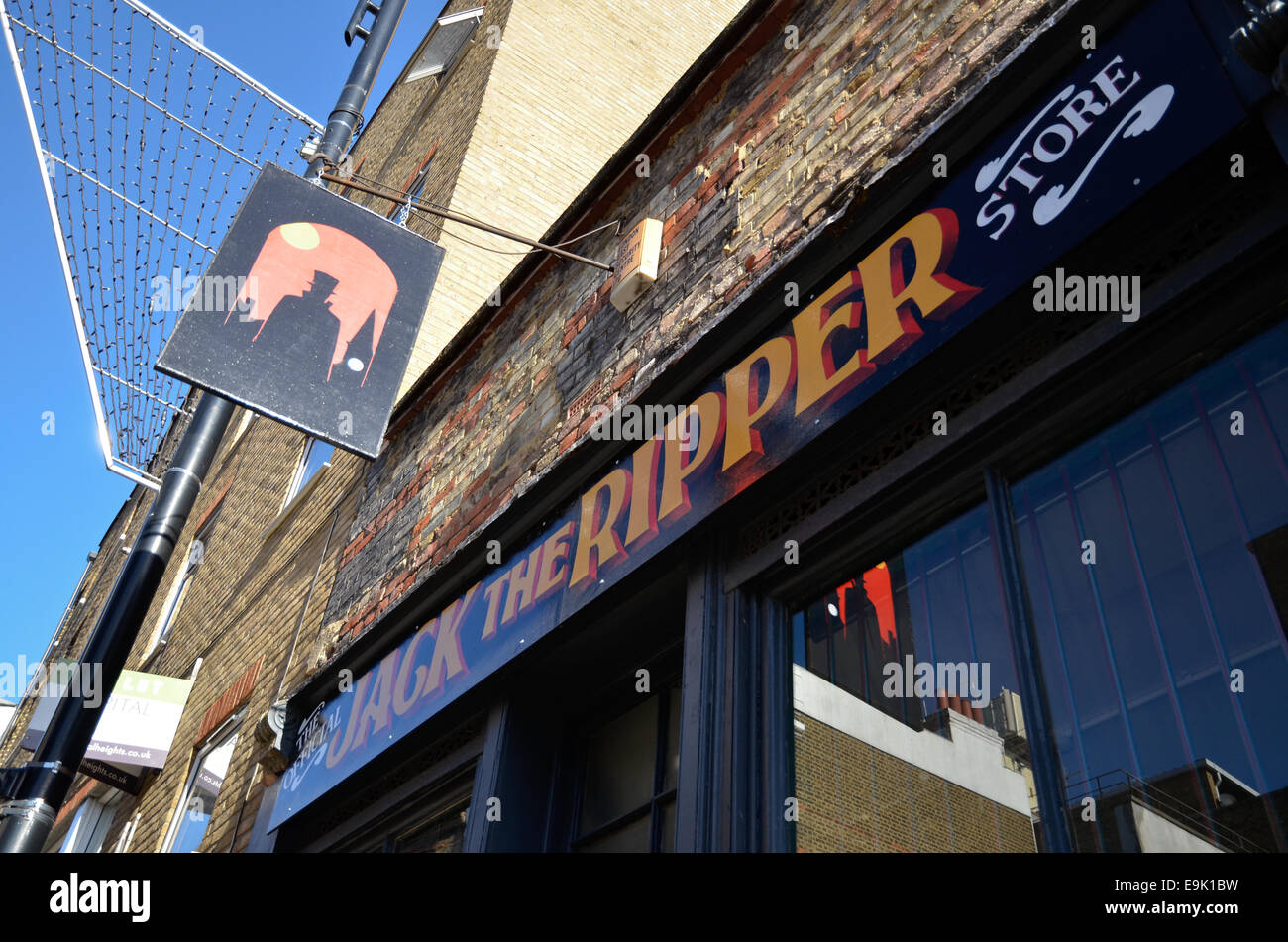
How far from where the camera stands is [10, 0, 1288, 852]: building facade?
2.48 m

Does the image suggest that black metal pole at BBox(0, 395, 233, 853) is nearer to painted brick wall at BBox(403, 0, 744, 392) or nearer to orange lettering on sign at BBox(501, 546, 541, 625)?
orange lettering on sign at BBox(501, 546, 541, 625)

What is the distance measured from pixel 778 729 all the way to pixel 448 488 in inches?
123

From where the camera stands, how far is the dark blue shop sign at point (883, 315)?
107 inches

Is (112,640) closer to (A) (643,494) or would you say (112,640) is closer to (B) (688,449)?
(A) (643,494)

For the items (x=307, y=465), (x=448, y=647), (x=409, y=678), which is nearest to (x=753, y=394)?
(x=448, y=647)

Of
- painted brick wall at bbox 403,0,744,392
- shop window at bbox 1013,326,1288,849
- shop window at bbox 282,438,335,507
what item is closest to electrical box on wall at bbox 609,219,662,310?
shop window at bbox 1013,326,1288,849

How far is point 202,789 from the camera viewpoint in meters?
8.03

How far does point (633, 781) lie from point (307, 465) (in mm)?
6599

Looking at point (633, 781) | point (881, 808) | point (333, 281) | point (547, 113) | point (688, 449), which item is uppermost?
point (547, 113)

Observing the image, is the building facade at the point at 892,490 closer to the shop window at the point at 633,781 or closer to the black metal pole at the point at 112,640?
the shop window at the point at 633,781

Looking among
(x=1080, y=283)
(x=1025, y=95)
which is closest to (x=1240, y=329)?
(x=1080, y=283)

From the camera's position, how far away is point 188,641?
9.94 meters

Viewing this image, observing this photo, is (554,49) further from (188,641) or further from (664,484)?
(664,484)

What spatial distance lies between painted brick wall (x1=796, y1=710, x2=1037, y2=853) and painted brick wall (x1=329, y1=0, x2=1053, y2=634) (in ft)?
5.67
